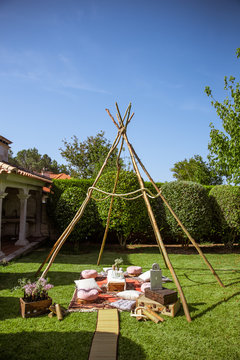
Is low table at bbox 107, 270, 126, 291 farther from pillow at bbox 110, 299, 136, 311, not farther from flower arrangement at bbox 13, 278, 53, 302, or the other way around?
flower arrangement at bbox 13, 278, 53, 302

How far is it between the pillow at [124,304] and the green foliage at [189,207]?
23.3ft

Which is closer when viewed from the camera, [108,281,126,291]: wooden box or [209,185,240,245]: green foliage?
[108,281,126,291]: wooden box

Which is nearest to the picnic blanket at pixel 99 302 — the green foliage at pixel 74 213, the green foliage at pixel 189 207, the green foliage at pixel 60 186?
the green foliage at pixel 74 213

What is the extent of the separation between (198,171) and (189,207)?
14367 mm

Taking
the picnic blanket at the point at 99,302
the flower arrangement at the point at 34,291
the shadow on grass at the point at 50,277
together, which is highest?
the flower arrangement at the point at 34,291

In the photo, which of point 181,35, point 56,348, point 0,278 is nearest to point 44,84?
point 181,35

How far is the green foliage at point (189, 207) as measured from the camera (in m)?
12.2

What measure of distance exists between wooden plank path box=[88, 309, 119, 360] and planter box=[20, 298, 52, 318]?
108 cm

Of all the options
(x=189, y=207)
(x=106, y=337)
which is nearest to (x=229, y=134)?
(x=189, y=207)

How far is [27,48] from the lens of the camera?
6.66 metres

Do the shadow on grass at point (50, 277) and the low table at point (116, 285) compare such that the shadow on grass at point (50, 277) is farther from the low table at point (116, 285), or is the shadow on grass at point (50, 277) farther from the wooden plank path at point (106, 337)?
the wooden plank path at point (106, 337)

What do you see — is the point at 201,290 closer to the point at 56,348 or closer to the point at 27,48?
the point at 56,348

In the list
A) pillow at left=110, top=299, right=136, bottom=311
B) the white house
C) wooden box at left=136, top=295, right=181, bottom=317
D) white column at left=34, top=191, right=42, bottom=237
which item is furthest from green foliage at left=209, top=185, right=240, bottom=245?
white column at left=34, top=191, right=42, bottom=237

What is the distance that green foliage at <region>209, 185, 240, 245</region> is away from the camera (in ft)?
41.4
